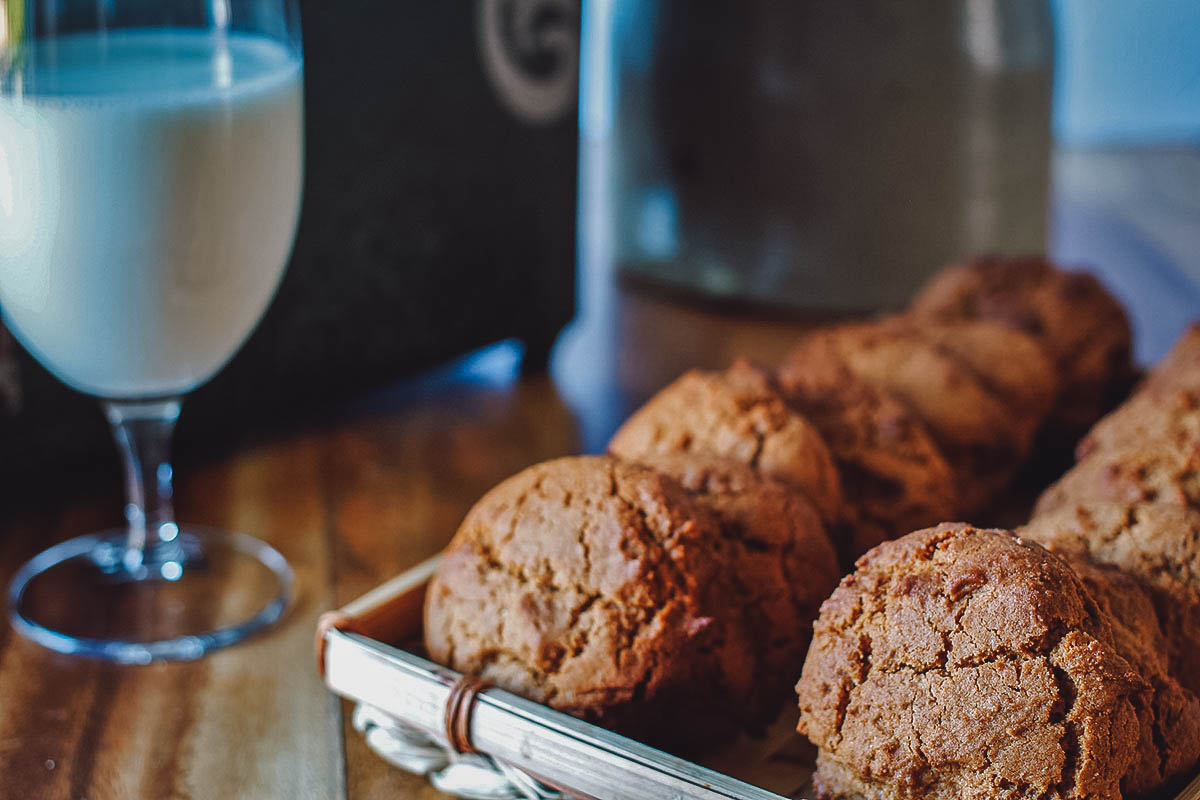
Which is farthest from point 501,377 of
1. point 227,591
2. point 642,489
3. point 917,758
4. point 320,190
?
point 917,758

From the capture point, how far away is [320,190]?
1.12m

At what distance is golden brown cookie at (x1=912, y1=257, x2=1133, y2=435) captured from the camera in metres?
1.11

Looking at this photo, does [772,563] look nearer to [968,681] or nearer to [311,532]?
[968,681]

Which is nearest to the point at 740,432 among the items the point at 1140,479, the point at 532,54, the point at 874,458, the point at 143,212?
the point at 874,458

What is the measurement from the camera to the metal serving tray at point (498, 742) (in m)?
0.60

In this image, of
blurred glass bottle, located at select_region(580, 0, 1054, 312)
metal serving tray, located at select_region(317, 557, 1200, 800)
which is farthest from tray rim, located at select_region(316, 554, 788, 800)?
blurred glass bottle, located at select_region(580, 0, 1054, 312)

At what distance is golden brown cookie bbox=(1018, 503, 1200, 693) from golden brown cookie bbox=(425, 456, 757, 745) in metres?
0.17

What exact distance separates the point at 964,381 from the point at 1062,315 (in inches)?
7.8

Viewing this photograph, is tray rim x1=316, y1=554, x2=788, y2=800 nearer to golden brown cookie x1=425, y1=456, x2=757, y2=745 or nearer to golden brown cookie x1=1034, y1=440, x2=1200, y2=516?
golden brown cookie x1=425, y1=456, x2=757, y2=745

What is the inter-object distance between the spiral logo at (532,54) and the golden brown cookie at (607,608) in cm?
62

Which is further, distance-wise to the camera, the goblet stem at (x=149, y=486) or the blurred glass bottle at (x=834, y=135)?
the blurred glass bottle at (x=834, y=135)

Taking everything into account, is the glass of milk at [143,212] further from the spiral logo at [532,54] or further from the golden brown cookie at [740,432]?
the spiral logo at [532,54]

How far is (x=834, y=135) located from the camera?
4.50 feet

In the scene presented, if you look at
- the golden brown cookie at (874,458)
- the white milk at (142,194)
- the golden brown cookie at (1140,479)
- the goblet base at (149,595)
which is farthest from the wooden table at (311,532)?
the golden brown cookie at (1140,479)
